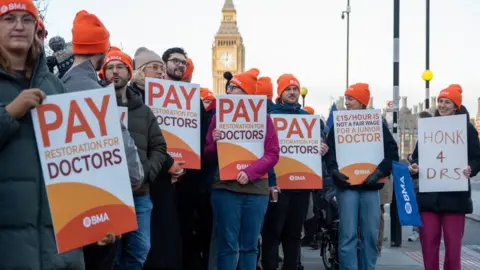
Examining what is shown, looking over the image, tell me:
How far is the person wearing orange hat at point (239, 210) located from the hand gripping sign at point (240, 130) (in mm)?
87

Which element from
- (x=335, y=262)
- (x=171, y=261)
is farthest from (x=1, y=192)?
(x=335, y=262)

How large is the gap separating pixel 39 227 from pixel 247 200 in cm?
351

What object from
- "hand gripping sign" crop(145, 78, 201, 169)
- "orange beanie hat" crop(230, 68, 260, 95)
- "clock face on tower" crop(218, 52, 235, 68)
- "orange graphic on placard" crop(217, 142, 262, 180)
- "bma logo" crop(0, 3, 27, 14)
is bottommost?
"orange graphic on placard" crop(217, 142, 262, 180)

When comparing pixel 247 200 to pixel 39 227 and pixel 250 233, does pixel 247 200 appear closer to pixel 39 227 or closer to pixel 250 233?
pixel 250 233

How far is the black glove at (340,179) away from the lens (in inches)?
300

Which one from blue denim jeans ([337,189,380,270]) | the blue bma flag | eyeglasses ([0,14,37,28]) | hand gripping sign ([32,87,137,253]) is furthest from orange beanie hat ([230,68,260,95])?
eyeglasses ([0,14,37,28])

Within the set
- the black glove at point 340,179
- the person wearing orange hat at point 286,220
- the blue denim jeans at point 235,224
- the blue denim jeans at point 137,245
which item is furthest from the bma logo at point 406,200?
the blue denim jeans at point 137,245

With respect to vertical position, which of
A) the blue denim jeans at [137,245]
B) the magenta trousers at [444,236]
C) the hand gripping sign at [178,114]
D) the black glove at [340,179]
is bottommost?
the magenta trousers at [444,236]

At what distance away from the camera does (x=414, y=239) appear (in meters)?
13.0

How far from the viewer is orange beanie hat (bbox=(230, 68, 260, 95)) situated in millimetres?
7254

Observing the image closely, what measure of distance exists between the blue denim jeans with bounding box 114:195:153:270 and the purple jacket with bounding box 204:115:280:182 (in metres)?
1.45

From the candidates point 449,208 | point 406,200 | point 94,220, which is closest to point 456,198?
point 449,208

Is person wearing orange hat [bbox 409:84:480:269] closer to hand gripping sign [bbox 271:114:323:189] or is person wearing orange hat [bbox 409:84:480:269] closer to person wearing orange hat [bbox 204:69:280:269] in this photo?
hand gripping sign [bbox 271:114:323:189]

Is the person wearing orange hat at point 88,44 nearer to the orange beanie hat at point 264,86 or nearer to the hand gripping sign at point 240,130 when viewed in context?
the hand gripping sign at point 240,130
